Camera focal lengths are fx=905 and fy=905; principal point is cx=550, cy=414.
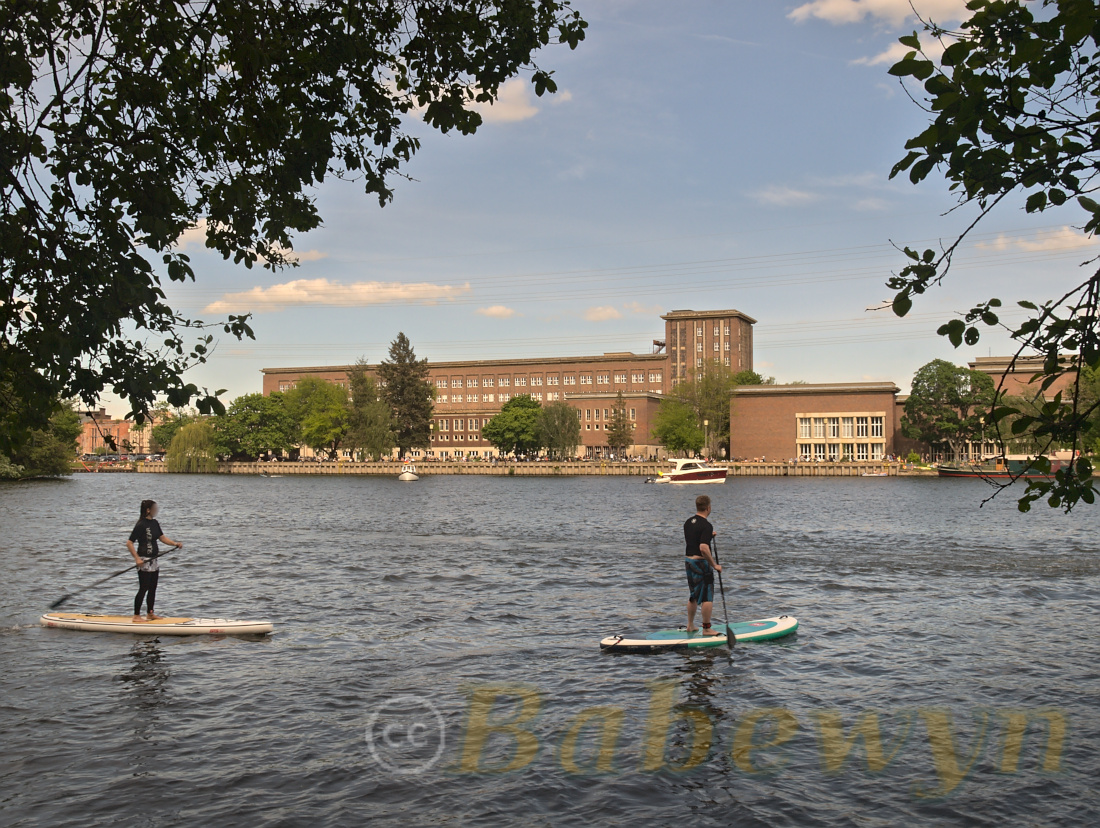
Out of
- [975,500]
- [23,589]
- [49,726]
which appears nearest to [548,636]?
[49,726]

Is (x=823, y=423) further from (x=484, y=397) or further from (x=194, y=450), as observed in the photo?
(x=194, y=450)

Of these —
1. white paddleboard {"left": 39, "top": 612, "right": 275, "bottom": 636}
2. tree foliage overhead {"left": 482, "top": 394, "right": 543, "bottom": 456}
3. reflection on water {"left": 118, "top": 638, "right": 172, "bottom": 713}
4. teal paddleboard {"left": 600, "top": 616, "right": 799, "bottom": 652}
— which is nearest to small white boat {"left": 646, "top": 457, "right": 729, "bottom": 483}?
tree foliage overhead {"left": 482, "top": 394, "right": 543, "bottom": 456}

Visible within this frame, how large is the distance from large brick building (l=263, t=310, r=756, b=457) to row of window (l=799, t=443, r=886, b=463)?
118 feet

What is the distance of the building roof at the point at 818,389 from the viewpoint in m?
127

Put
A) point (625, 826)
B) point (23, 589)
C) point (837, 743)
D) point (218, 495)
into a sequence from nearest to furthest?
1. point (625, 826)
2. point (837, 743)
3. point (23, 589)
4. point (218, 495)

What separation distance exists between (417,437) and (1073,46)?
429 ft

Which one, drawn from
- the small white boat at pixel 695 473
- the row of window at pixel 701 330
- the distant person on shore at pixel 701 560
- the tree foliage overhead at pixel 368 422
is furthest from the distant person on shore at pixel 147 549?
the row of window at pixel 701 330

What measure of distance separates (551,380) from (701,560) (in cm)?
16144

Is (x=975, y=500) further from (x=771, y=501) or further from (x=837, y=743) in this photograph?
(x=837, y=743)

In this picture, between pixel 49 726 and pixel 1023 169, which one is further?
pixel 49 726

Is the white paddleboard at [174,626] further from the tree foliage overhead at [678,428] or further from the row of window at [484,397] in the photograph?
the row of window at [484,397]

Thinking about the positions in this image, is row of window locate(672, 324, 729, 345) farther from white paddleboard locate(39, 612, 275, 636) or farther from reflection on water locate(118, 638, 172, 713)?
reflection on water locate(118, 638, 172, 713)

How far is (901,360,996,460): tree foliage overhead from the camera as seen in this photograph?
11769 cm

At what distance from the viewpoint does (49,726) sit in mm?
11453
